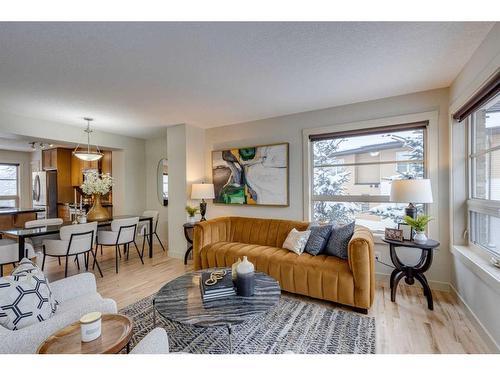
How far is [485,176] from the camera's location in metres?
2.18

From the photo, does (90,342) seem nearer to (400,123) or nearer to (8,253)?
(8,253)

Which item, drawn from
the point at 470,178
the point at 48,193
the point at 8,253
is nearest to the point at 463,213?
the point at 470,178

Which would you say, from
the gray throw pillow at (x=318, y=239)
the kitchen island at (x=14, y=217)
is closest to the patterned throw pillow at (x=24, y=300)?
the gray throw pillow at (x=318, y=239)

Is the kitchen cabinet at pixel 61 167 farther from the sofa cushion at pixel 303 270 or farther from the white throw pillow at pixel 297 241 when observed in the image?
the white throw pillow at pixel 297 241

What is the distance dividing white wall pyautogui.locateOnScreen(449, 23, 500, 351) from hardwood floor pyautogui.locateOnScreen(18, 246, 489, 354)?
14cm

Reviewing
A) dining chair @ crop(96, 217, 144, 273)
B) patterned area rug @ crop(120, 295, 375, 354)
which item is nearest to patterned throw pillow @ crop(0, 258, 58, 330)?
patterned area rug @ crop(120, 295, 375, 354)

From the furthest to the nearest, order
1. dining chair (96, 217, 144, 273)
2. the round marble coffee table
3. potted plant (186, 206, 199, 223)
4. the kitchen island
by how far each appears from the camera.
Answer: the kitchen island
potted plant (186, 206, 199, 223)
dining chair (96, 217, 144, 273)
the round marble coffee table

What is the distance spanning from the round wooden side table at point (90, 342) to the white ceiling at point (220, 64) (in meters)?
1.94

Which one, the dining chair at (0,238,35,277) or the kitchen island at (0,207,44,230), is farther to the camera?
the kitchen island at (0,207,44,230)

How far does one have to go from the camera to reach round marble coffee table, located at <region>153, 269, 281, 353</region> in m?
1.49

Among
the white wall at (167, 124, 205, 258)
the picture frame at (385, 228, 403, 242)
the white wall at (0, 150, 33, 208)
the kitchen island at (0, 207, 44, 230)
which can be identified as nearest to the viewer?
the picture frame at (385, 228, 403, 242)

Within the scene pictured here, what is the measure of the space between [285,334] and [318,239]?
116 cm

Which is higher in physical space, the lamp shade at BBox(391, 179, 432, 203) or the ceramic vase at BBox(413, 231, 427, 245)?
the lamp shade at BBox(391, 179, 432, 203)

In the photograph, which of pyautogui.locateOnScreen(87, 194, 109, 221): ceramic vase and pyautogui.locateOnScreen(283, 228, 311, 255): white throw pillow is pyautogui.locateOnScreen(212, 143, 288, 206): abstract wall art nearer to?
pyautogui.locateOnScreen(283, 228, 311, 255): white throw pillow
